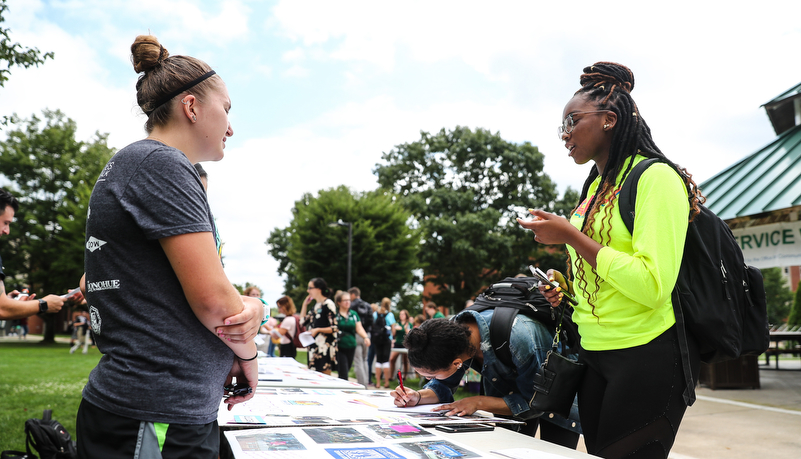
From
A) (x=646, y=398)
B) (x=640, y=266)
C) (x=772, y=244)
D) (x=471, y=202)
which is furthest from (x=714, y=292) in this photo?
(x=471, y=202)

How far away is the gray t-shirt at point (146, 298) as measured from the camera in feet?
3.89

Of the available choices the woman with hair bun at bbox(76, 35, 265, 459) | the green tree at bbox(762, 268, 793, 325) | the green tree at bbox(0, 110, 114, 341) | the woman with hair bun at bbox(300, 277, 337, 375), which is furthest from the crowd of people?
the green tree at bbox(762, 268, 793, 325)

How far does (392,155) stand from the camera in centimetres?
3259

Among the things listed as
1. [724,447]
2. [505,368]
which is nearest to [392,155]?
[724,447]

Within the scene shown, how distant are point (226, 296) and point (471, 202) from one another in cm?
2847

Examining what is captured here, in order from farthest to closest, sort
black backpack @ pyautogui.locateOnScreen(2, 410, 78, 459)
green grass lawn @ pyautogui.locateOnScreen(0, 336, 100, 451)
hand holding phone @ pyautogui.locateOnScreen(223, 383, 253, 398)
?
green grass lawn @ pyautogui.locateOnScreen(0, 336, 100, 451) < black backpack @ pyautogui.locateOnScreen(2, 410, 78, 459) < hand holding phone @ pyautogui.locateOnScreen(223, 383, 253, 398)

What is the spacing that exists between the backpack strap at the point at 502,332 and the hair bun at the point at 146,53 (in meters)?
1.93

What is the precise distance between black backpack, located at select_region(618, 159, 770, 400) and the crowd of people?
0.17ft

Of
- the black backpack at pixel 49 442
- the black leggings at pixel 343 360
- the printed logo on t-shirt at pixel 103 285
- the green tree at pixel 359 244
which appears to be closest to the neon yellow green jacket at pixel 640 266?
the printed logo on t-shirt at pixel 103 285

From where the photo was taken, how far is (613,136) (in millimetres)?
1941

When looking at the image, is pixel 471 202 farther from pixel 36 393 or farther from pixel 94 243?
pixel 94 243

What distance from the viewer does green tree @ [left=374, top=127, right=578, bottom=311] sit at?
28188 mm

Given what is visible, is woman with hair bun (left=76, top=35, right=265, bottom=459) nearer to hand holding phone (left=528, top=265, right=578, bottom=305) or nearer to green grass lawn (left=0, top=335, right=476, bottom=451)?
hand holding phone (left=528, top=265, right=578, bottom=305)

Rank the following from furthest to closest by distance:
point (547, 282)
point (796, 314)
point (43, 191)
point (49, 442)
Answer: point (43, 191) < point (796, 314) < point (49, 442) < point (547, 282)
